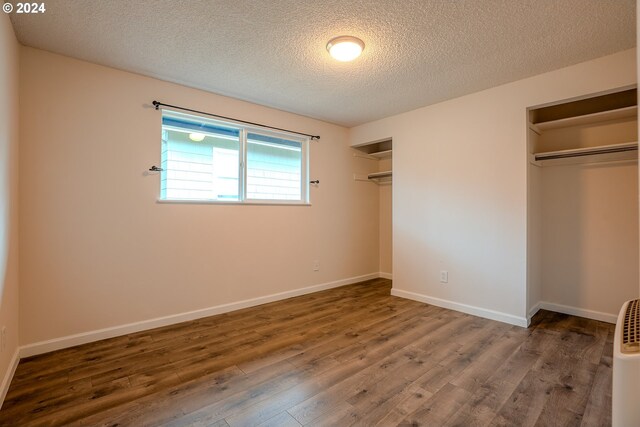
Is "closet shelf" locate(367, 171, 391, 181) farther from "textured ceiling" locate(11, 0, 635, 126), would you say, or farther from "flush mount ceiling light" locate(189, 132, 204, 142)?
"flush mount ceiling light" locate(189, 132, 204, 142)

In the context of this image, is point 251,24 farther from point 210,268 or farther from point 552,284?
point 552,284

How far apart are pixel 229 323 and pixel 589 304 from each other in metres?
3.83

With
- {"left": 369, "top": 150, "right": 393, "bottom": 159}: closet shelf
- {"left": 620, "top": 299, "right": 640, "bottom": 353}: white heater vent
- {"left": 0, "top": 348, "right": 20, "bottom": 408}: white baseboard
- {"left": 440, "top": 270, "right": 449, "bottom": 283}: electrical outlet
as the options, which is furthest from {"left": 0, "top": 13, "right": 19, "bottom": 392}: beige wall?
{"left": 369, "top": 150, "right": 393, "bottom": 159}: closet shelf

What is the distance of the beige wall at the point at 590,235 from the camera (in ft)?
9.68

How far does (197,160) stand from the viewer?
3.27m

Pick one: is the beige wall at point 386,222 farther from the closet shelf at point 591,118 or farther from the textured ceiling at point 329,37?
the closet shelf at point 591,118

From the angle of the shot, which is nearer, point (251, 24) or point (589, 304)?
point (251, 24)

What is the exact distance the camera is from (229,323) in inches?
120

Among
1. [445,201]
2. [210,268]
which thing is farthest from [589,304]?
[210,268]

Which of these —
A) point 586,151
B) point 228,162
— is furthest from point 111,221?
point 586,151

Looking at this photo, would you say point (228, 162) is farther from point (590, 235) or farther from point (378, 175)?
point (590, 235)

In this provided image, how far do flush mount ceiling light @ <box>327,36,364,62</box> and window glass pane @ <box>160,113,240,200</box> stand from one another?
1695 millimetres

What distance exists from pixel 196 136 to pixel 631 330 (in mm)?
3567

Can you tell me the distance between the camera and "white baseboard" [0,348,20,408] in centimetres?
180
